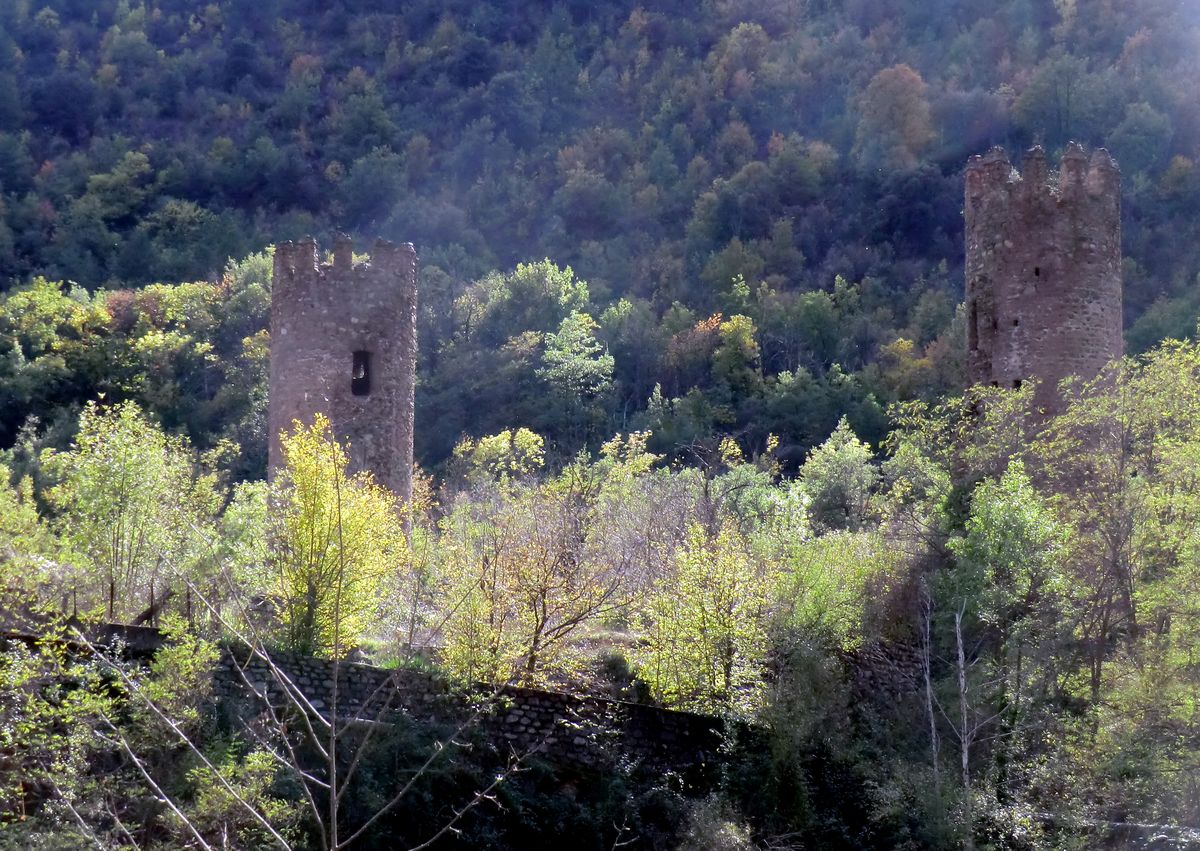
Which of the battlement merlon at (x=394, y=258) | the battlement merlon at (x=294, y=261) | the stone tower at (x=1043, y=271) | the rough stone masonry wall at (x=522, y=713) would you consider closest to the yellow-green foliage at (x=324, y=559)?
the rough stone masonry wall at (x=522, y=713)

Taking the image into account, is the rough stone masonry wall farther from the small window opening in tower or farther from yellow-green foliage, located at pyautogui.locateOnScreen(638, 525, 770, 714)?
the small window opening in tower

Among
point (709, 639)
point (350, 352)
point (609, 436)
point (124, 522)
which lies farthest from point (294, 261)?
point (609, 436)

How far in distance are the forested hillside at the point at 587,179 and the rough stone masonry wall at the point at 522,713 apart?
27.3 meters

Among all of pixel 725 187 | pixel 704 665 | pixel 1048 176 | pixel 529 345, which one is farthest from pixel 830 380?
pixel 704 665

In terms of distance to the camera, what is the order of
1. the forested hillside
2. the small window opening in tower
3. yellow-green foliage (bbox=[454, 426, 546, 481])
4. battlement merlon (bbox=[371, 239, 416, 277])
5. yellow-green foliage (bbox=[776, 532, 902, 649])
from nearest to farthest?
yellow-green foliage (bbox=[776, 532, 902, 649]), the small window opening in tower, battlement merlon (bbox=[371, 239, 416, 277]), yellow-green foliage (bbox=[454, 426, 546, 481]), the forested hillside

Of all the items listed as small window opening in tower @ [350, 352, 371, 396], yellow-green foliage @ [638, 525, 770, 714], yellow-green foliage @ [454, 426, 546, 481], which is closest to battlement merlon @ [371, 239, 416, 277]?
small window opening in tower @ [350, 352, 371, 396]

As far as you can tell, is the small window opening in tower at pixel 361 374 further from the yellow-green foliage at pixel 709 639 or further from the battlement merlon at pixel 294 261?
the yellow-green foliage at pixel 709 639

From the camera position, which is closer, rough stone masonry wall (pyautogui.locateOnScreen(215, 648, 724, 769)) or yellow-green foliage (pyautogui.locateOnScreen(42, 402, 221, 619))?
rough stone masonry wall (pyautogui.locateOnScreen(215, 648, 724, 769))

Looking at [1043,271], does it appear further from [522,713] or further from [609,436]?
[609,436]

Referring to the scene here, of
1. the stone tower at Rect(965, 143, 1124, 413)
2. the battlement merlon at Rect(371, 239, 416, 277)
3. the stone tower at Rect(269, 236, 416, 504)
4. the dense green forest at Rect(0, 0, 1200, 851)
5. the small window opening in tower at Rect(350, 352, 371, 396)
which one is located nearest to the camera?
the dense green forest at Rect(0, 0, 1200, 851)

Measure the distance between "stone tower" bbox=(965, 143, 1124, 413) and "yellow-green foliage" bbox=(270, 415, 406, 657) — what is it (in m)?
10.8

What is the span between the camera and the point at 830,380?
2222 inches

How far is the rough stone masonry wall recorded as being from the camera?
832 inches

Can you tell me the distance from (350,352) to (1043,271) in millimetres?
11182
